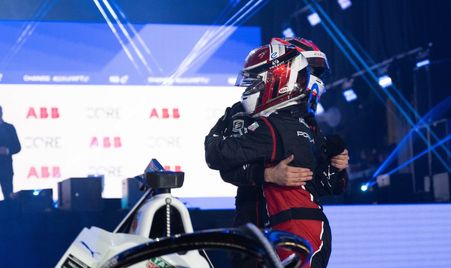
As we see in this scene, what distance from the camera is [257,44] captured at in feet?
25.3

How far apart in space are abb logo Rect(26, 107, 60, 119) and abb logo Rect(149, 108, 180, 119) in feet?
2.69

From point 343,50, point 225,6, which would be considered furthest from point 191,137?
point 343,50

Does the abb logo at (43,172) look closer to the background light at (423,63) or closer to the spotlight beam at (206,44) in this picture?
the spotlight beam at (206,44)

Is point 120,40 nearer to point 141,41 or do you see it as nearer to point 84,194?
point 141,41

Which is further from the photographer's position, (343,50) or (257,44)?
(343,50)

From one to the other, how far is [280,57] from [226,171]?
0.58 meters

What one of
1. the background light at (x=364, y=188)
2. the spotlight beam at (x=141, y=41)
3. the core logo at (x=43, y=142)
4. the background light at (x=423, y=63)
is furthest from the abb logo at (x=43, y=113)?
the background light at (x=423, y=63)

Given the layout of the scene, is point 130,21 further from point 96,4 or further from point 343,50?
point 343,50

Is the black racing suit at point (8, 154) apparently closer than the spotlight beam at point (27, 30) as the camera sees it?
Yes

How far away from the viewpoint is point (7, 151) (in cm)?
693

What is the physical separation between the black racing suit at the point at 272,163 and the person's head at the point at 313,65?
0.18 meters

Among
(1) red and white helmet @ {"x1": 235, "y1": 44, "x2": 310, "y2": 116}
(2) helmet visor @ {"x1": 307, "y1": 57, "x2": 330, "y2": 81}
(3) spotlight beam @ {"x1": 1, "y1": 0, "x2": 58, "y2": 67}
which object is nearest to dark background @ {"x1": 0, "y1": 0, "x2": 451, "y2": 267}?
(3) spotlight beam @ {"x1": 1, "y1": 0, "x2": 58, "y2": 67}

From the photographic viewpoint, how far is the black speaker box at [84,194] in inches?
231

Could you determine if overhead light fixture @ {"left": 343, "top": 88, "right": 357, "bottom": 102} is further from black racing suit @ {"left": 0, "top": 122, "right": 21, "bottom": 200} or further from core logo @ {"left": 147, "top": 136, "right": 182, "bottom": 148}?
black racing suit @ {"left": 0, "top": 122, "right": 21, "bottom": 200}
